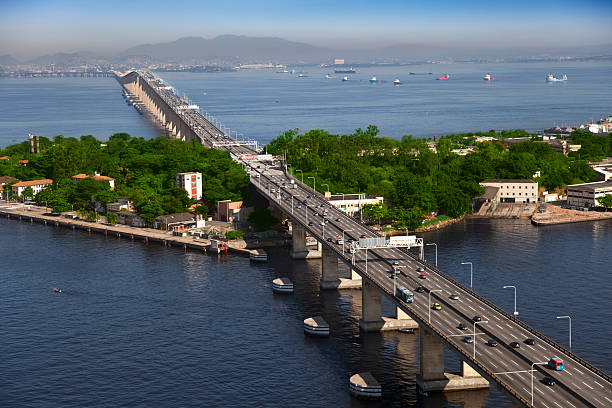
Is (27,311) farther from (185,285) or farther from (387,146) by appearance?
(387,146)

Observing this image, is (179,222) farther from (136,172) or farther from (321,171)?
(321,171)

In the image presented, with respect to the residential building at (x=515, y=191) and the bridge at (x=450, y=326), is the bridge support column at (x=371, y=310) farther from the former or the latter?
the residential building at (x=515, y=191)

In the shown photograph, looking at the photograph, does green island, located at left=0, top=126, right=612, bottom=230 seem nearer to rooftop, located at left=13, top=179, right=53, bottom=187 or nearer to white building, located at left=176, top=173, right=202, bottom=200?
white building, located at left=176, top=173, right=202, bottom=200

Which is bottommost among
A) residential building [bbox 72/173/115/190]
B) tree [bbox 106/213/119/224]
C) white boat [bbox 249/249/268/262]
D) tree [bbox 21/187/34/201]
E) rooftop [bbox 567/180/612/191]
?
white boat [bbox 249/249/268/262]

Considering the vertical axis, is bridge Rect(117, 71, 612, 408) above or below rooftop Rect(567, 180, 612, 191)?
below

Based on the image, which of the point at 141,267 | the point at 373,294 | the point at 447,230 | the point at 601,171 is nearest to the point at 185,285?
the point at 141,267

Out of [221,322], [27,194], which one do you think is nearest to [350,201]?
[221,322]

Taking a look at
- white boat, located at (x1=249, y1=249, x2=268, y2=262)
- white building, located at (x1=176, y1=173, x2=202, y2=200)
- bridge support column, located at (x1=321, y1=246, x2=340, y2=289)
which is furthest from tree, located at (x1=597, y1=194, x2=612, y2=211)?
white building, located at (x1=176, y1=173, x2=202, y2=200)
